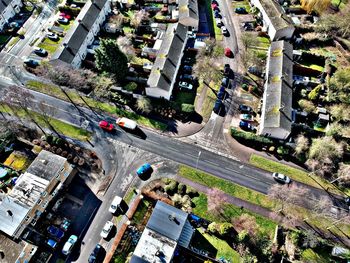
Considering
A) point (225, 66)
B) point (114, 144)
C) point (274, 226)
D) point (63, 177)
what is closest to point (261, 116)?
point (225, 66)

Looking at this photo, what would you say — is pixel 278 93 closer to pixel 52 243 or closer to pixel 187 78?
pixel 187 78

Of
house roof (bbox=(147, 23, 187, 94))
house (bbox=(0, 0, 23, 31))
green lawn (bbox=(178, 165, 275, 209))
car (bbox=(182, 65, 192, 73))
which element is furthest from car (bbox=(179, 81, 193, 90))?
house (bbox=(0, 0, 23, 31))

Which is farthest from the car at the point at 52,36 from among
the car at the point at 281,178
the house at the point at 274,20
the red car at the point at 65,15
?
the car at the point at 281,178

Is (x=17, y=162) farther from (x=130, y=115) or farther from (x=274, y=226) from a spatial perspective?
(x=274, y=226)

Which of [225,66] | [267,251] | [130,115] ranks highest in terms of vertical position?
[225,66]

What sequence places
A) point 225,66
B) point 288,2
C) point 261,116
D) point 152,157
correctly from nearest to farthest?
1. point 152,157
2. point 261,116
3. point 225,66
4. point 288,2

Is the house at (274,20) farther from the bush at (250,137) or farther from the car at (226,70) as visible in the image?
the bush at (250,137)

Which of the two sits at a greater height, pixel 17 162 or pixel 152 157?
pixel 152 157

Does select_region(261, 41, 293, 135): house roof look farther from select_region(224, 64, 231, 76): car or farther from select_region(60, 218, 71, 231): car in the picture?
select_region(60, 218, 71, 231): car
